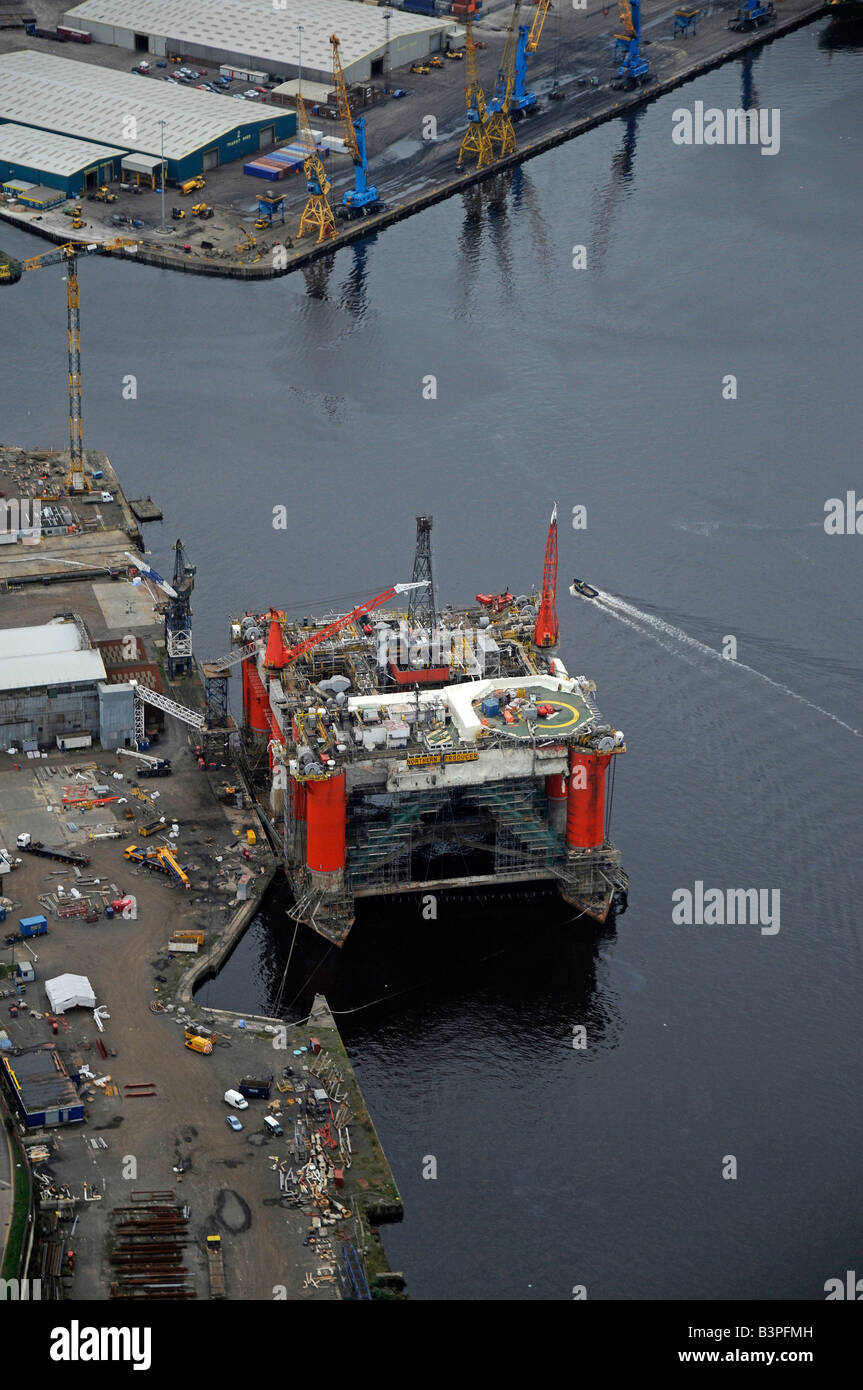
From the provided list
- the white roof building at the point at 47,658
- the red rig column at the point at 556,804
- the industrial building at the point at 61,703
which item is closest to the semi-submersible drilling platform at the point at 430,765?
the red rig column at the point at 556,804

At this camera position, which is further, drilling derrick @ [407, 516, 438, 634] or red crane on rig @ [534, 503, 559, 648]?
drilling derrick @ [407, 516, 438, 634]

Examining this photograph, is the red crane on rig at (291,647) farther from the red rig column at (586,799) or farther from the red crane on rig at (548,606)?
the red rig column at (586,799)

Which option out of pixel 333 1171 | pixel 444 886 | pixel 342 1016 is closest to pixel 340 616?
pixel 444 886

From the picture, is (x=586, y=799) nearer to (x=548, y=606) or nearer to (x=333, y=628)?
(x=548, y=606)

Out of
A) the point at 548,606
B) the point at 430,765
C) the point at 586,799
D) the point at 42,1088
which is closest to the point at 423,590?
the point at 548,606

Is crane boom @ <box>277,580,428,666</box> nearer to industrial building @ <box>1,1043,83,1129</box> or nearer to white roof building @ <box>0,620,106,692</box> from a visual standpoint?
white roof building @ <box>0,620,106,692</box>

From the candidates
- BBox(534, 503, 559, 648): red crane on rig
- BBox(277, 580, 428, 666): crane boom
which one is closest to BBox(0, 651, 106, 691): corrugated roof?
BBox(277, 580, 428, 666): crane boom
